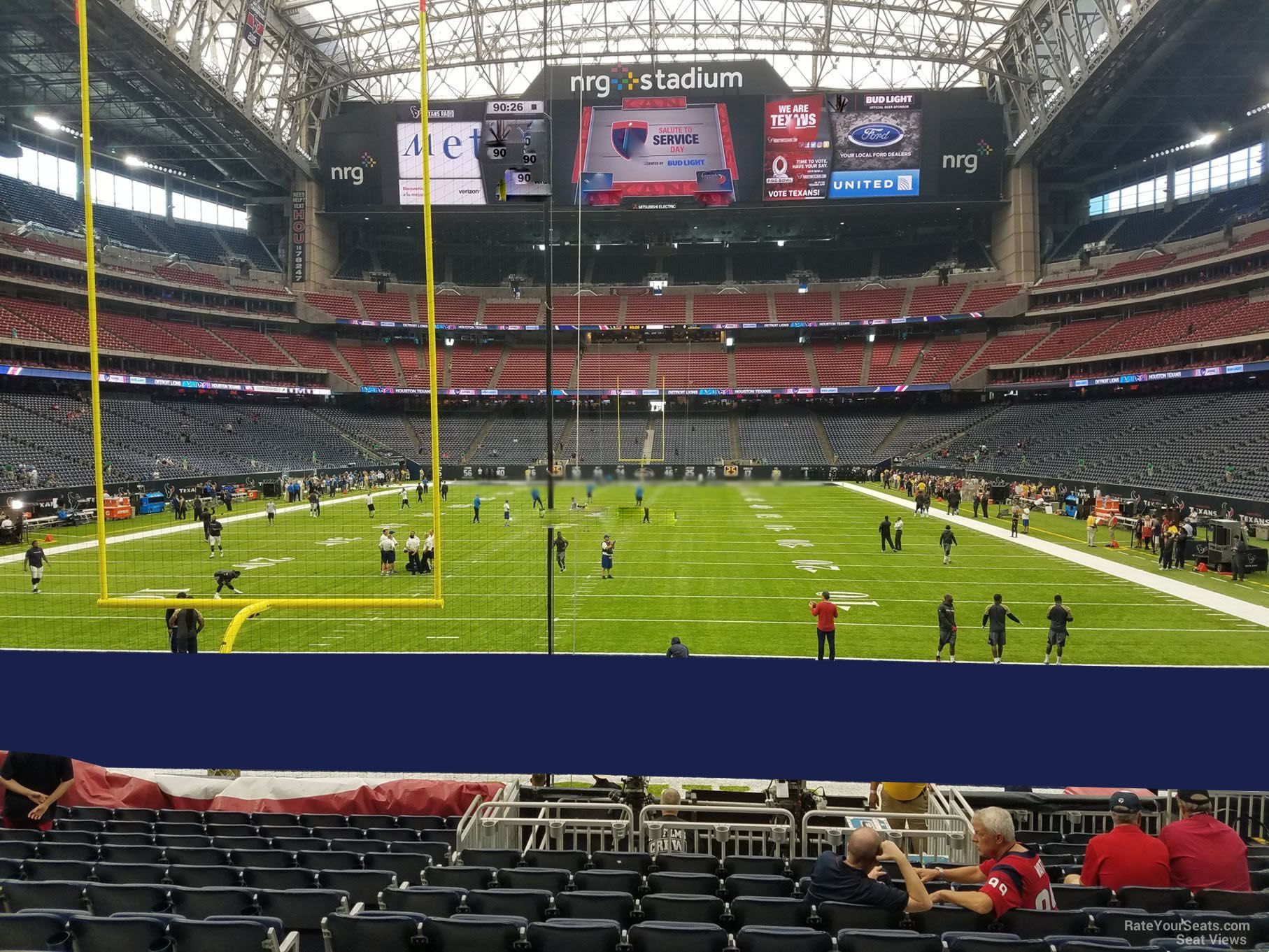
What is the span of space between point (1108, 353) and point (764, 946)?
183ft

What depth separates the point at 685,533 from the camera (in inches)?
1126

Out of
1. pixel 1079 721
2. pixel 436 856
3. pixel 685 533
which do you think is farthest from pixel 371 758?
pixel 685 533

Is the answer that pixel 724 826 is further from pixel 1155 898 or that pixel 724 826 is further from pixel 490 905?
pixel 1155 898

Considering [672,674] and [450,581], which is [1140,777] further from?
[450,581]

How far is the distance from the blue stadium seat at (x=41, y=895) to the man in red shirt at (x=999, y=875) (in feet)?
16.4

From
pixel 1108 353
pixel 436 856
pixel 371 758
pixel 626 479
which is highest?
pixel 1108 353

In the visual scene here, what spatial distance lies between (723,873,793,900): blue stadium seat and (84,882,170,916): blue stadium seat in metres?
3.38

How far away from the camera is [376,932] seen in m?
3.50

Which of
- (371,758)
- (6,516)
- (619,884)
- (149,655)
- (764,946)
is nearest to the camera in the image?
(764,946)

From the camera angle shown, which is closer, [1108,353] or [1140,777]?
[1140,777]

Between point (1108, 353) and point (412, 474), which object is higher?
point (1108, 353)

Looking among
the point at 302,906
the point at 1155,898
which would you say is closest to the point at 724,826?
the point at 1155,898

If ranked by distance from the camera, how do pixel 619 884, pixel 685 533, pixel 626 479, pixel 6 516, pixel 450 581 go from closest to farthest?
pixel 619 884
pixel 626 479
pixel 450 581
pixel 6 516
pixel 685 533

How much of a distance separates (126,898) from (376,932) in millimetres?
1787
